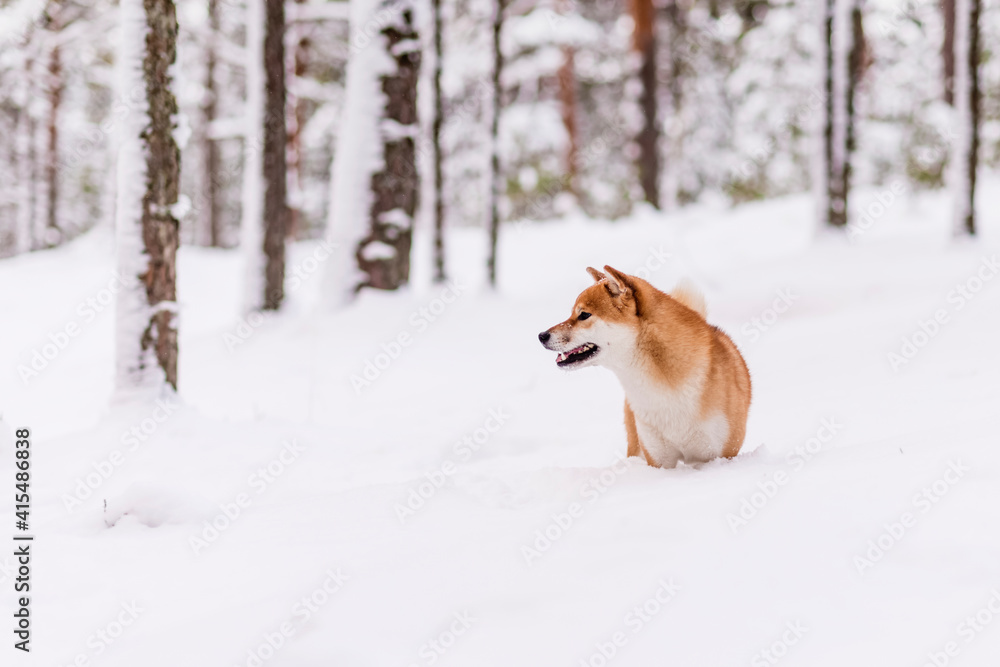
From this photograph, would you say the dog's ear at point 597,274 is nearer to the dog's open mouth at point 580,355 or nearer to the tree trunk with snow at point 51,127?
the dog's open mouth at point 580,355

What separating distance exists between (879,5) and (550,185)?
29.9 ft

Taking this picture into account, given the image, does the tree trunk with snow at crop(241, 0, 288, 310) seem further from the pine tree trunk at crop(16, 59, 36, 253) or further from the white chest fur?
the pine tree trunk at crop(16, 59, 36, 253)

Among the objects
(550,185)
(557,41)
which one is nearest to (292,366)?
(550,185)

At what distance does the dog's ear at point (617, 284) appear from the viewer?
12.8 feet

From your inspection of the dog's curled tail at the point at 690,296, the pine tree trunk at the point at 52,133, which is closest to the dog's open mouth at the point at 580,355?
the dog's curled tail at the point at 690,296

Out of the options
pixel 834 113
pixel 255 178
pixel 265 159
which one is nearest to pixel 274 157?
pixel 265 159

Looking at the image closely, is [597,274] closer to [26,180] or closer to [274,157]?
[274,157]

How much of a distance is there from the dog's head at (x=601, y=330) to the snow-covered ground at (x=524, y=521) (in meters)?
0.66

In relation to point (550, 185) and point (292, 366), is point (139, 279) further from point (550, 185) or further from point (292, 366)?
point (550, 185)

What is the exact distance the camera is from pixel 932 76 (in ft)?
80.4

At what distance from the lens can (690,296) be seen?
4414mm

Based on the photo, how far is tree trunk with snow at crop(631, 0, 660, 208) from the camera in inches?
705

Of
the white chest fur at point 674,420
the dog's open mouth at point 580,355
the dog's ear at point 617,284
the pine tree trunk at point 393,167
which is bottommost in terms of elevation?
the white chest fur at point 674,420

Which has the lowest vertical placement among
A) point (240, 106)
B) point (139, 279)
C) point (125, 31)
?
point (139, 279)
